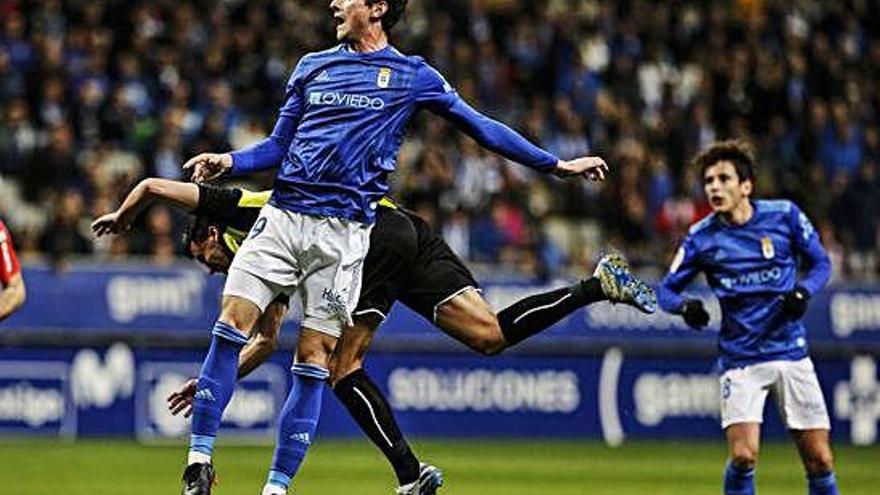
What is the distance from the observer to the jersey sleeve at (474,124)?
1012cm

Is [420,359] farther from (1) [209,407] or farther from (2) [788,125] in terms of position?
(1) [209,407]

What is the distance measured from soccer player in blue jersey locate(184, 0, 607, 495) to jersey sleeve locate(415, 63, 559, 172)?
0.12 ft

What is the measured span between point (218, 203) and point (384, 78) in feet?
3.51

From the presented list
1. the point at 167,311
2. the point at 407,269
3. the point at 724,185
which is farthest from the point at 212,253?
the point at 167,311

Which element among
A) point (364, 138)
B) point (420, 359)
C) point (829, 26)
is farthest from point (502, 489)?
point (829, 26)

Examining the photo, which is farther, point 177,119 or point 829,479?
point 177,119

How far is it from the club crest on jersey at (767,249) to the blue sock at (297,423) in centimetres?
292

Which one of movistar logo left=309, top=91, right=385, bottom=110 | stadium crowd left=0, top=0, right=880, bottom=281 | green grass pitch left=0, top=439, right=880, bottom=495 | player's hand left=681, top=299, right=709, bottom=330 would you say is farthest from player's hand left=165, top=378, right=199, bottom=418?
stadium crowd left=0, top=0, right=880, bottom=281

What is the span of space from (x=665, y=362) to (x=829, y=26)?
8.24 m

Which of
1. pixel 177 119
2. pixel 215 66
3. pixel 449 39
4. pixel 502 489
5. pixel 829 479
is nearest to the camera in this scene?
pixel 829 479

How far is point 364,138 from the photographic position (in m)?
9.91

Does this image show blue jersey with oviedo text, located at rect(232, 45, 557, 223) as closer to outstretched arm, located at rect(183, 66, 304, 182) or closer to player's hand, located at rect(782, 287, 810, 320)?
outstretched arm, located at rect(183, 66, 304, 182)

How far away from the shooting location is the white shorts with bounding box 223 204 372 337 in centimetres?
979

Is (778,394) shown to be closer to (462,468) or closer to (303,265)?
(303,265)
